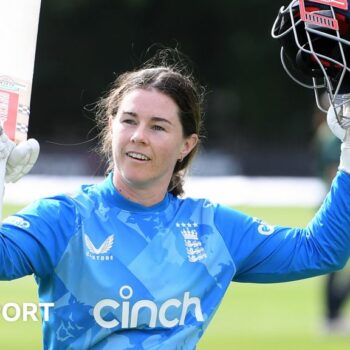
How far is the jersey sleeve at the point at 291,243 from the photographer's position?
13.1ft

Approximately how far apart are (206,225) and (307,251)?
382 mm

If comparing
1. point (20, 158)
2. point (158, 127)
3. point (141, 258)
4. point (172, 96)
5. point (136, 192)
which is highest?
point (172, 96)

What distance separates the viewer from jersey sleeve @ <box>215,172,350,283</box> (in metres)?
4.00

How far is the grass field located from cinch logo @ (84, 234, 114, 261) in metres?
3.98

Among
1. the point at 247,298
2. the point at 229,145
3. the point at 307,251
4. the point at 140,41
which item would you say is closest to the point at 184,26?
the point at 140,41

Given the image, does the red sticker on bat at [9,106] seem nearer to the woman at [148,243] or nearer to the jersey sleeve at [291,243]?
the woman at [148,243]

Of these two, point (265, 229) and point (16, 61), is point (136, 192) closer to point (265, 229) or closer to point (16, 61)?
point (265, 229)

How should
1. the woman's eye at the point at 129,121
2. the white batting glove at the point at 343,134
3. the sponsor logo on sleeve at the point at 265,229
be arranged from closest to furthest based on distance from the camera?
the woman's eye at the point at 129,121 → the white batting glove at the point at 343,134 → the sponsor logo on sleeve at the point at 265,229

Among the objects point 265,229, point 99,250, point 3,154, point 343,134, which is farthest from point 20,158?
point 343,134

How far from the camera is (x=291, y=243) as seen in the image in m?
4.08

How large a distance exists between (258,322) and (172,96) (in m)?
5.40

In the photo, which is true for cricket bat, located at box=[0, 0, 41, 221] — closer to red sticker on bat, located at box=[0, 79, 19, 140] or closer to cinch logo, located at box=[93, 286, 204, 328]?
red sticker on bat, located at box=[0, 79, 19, 140]

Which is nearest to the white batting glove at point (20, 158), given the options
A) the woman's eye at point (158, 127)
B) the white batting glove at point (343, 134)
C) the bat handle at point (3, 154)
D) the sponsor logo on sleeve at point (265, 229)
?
the bat handle at point (3, 154)

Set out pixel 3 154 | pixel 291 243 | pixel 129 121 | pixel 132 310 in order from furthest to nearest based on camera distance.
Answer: pixel 291 243 → pixel 129 121 → pixel 132 310 → pixel 3 154
